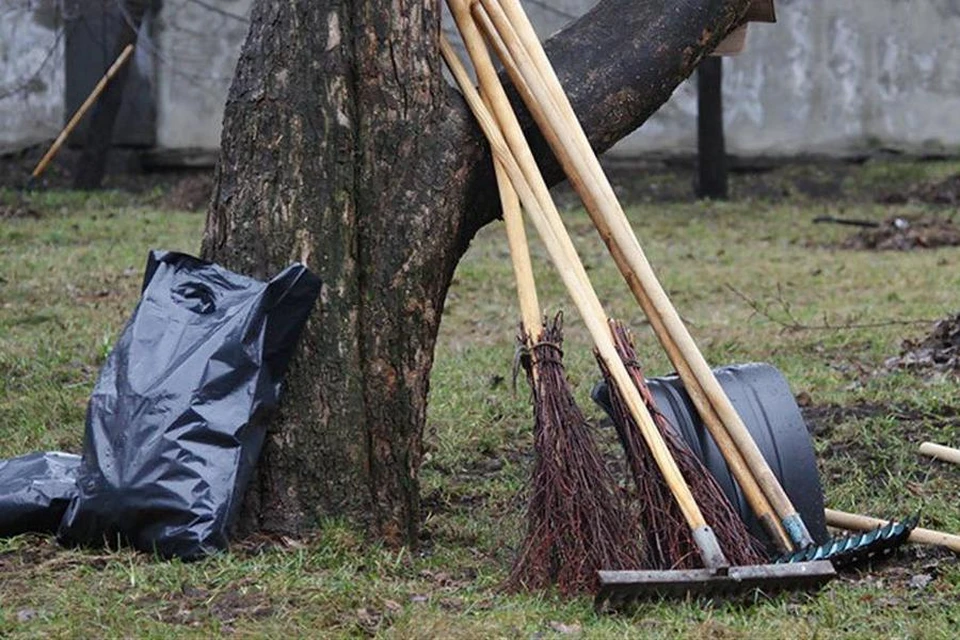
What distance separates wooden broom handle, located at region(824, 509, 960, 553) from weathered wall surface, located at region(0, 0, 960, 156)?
11.2 m

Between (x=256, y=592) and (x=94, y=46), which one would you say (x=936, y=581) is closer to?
(x=256, y=592)

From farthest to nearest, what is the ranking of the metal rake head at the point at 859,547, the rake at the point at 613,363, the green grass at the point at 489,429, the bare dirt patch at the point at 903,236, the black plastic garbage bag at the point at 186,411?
the bare dirt patch at the point at 903,236 → the metal rake head at the point at 859,547 → the black plastic garbage bag at the point at 186,411 → the rake at the point at 613,363 → the green grass at the point at 489,429

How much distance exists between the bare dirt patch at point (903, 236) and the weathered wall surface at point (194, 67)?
6509 millimetres

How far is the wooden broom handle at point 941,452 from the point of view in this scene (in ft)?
17.1

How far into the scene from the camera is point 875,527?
4.60 metres

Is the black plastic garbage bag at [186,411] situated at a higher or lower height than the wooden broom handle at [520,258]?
lower

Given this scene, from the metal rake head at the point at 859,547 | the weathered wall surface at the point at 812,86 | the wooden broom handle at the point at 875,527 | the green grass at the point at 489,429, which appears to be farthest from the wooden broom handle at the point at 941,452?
the weathered wall surface at the point at 812,86

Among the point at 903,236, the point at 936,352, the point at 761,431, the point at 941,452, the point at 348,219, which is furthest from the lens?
the point at 903,236

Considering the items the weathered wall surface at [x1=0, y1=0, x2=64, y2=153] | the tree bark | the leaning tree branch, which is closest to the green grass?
the tree bark

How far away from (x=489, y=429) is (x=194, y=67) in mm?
10164

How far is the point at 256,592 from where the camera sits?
12.4 feet

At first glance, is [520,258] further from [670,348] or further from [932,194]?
[932,194]

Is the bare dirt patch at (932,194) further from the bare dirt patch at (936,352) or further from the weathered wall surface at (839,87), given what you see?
the bare dirt patch at (936,352)

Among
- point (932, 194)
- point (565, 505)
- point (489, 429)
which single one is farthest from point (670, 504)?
point (932, 194)
